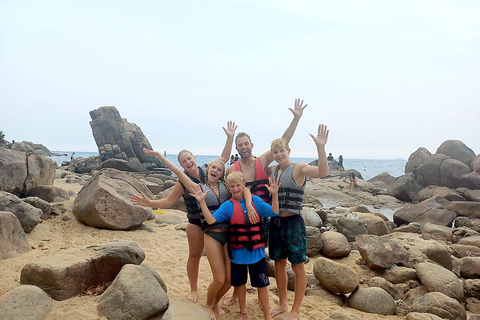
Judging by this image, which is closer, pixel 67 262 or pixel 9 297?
pixel 9 297

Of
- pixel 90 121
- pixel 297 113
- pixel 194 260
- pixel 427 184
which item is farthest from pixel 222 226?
pixel 90 121

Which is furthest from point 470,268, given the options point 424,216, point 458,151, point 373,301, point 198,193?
point 458,151

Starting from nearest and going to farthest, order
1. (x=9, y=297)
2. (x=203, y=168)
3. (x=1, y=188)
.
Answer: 1. (x=9, y=297)
2. (x=203, y=168)
3. (x=1, y=188)

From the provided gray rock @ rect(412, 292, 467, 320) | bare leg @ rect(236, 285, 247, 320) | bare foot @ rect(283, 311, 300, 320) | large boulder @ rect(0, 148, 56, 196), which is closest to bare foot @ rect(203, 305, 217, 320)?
bare leg @ rect(236, 285, 247, 320)

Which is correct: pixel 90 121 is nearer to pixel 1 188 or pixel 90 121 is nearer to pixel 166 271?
pixel 1 188

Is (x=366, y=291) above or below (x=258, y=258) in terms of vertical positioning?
below

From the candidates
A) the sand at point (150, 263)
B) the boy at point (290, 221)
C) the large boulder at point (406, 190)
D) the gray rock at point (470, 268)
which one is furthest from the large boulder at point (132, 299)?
the large boulder at point (406, 190)

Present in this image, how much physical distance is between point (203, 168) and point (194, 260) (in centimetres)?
131

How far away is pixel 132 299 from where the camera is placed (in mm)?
4004

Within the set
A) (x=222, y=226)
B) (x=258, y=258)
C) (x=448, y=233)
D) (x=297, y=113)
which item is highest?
(x=297, y=113)

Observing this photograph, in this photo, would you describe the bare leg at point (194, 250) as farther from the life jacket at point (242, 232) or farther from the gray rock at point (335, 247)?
the gray rock at point (335, 247)

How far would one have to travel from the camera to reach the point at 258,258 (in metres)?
4.03

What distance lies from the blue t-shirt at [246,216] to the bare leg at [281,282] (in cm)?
56

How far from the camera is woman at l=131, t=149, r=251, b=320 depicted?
13.5 ft
